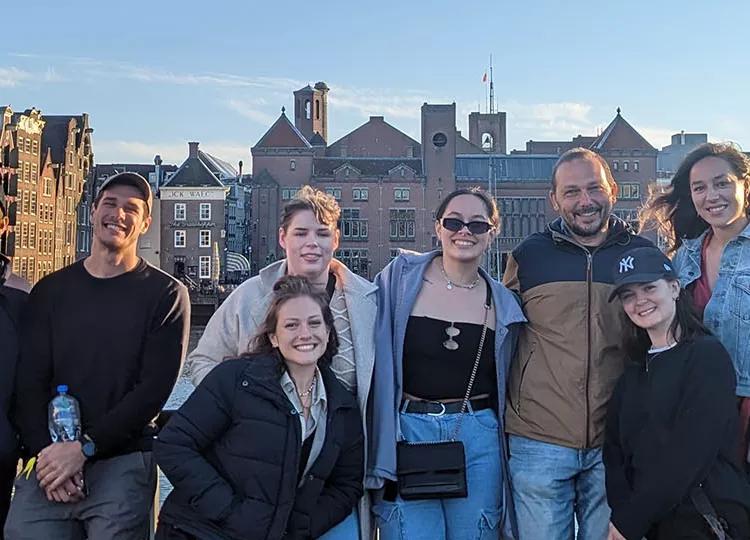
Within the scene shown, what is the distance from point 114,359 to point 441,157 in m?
50.2

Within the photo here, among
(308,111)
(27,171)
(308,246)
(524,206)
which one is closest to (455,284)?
(308,246)

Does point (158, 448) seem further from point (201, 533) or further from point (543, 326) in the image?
point (543, 326)

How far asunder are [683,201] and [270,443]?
2.32 m

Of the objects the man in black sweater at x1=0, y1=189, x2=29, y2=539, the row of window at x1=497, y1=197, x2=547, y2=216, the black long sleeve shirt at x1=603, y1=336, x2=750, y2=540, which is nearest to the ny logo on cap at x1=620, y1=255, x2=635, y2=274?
the black long sleeve shirt at x1=603, y1=336, x2=750, y2=540

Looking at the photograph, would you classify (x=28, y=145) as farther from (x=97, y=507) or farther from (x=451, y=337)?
(x=451, y=337)

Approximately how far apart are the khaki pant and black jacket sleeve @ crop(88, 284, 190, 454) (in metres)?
0.13

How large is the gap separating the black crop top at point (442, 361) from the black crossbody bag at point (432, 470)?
23cm

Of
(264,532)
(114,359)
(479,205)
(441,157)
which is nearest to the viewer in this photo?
(264,532)

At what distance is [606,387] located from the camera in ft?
11.6

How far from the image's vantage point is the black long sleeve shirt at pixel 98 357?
3424 millimetres

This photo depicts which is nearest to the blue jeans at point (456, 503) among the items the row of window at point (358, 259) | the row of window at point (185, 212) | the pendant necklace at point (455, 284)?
the pendant necklace at point (455, 284)

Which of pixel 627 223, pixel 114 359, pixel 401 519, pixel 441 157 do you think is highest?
pixel 441 157

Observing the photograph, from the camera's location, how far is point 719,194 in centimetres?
368

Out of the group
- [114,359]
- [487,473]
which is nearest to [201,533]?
[114,359]
